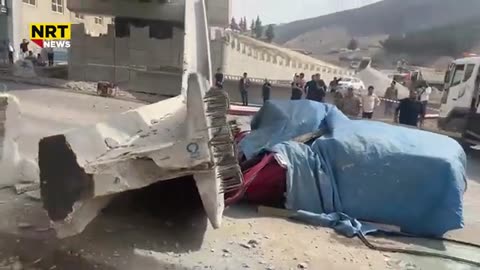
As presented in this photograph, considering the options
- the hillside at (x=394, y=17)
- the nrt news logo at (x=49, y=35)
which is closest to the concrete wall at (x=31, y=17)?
the nrt news logo at (x=49, y=35)

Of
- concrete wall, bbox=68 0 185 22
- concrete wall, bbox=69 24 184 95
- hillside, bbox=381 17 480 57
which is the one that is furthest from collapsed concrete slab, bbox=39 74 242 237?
hillside, bbox=381 17 480 57

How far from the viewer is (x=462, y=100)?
12.6 m

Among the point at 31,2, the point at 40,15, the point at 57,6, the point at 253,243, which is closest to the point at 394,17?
the point at 57,6

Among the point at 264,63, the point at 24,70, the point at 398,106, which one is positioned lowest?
the point at 264,63

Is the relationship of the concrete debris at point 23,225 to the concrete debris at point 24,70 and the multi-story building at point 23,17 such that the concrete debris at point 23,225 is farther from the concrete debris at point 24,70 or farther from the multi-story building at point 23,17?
the multi-story building at point 23,17

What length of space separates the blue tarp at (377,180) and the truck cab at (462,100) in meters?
6.69

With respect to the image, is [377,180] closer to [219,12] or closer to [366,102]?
[366,102]

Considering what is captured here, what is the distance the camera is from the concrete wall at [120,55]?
18312 millimetres

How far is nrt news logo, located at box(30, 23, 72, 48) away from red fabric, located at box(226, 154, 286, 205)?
20450 mm

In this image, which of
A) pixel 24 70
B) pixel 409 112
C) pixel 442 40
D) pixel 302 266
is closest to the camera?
pixel 302 266

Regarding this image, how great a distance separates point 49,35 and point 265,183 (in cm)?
2346

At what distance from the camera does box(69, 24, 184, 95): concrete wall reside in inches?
721

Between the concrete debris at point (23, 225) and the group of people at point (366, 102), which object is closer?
the concrete debris at point (23, 225)

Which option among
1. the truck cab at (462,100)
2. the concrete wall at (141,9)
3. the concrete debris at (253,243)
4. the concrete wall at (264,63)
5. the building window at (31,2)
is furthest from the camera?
the concrete wall at (264,63)
